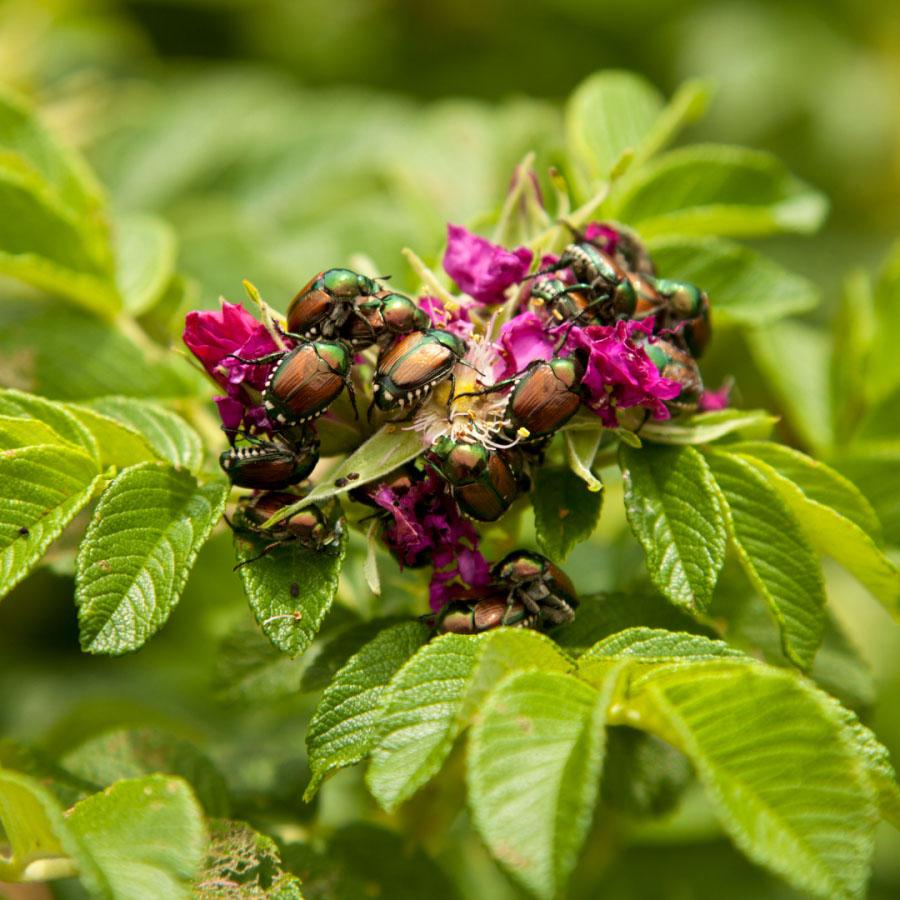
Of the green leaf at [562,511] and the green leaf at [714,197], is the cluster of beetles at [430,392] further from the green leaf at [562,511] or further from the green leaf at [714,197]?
the green leaf at [714,197]

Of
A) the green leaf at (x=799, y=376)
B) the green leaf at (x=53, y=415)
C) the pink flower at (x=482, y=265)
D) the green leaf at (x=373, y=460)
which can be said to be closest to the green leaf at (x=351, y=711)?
the green leaf at (x=373, y=460)

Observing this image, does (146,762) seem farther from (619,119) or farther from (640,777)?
(619,119)

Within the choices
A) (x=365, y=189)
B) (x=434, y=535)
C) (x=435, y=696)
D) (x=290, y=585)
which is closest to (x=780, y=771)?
(x=435, y=696)

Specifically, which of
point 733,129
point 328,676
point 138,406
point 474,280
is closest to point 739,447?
point 474,280

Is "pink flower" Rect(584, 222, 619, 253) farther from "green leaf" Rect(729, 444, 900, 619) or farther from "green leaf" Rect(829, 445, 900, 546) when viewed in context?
"green leaf" Rect(829, 445, 900, 546)

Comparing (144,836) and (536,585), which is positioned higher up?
(536,585)

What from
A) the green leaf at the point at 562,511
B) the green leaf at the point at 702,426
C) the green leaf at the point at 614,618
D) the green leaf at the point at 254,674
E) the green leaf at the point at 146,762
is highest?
the green leaf at the point at 702,426
